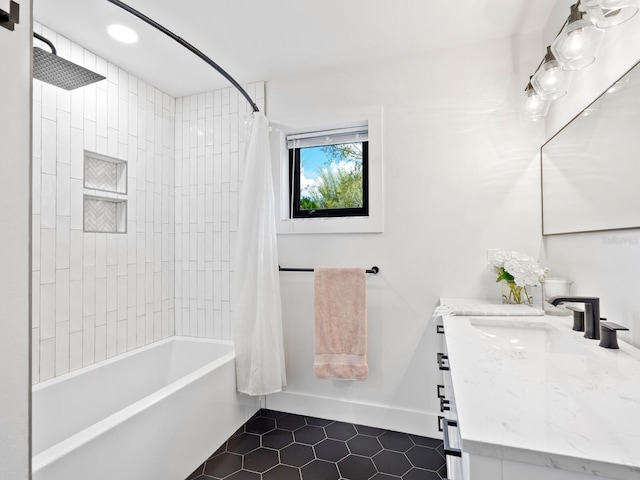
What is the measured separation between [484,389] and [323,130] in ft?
6.30

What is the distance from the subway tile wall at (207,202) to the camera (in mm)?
2371

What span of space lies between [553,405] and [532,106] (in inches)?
60.0

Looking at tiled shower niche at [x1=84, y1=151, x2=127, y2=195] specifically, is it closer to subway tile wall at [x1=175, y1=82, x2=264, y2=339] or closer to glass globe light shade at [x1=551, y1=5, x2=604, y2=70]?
subway tile wall at [x1=175, y1=82, x2=264, y2=339]

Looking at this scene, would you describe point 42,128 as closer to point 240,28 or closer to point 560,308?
point 240,28

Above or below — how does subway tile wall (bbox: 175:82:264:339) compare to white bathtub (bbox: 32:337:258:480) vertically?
above

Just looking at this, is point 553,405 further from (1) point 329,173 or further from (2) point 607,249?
(1) point 329,173

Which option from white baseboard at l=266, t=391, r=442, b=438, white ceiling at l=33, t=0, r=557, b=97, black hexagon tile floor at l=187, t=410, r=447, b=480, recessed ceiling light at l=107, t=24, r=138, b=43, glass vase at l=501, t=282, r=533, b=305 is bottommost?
black hexagon tile floor at l=187, t=410, r=447, b=480

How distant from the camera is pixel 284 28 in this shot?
1.75 m

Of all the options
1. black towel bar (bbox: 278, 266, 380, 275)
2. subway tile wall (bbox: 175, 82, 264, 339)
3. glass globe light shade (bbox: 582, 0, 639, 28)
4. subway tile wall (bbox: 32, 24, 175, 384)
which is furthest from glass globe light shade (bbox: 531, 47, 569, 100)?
subway tile wall (bbox: 32, 24, 175, 384)

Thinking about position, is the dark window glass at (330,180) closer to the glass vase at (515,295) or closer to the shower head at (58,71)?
the glass vase at (515,295)

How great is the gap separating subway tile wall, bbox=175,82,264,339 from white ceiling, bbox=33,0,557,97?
32 centimetres

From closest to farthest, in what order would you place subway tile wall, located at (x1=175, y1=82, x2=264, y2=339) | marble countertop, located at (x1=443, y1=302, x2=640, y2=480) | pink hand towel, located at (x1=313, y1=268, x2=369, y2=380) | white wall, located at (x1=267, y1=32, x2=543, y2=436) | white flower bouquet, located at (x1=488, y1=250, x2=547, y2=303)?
marble countertop, located at (x1=443, y1=302, x2=640, y2=480), white flower bouquet, located at (x1=488, y1=250, x2=547, y2=303), white wall, located at (x1=267, y1=32, x2=543, y2=436), pink hand towel, located at (x1=313, y1=268, x2=369, y2=380), subway tile wall, located at (x1=175, y1=82, x2=264, y2=339)

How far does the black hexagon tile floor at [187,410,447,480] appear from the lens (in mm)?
1585

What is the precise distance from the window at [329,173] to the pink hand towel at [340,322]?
19.2 inches
